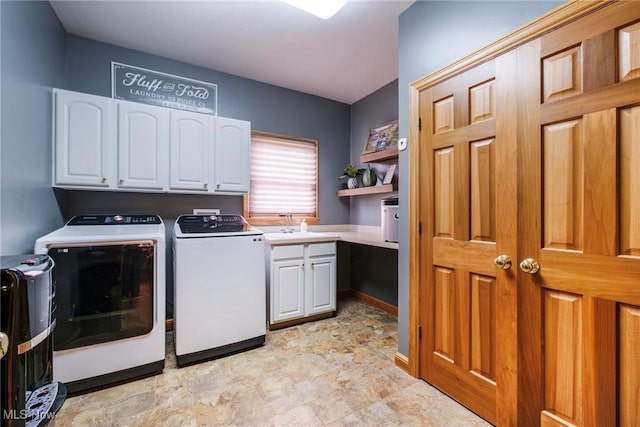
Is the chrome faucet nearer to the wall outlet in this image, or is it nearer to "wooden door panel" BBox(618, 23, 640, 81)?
the wall outlet

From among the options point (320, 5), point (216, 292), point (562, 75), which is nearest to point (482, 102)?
point (562, 75)

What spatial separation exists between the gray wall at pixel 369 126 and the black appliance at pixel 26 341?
9.49 ft

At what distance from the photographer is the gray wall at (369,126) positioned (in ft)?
10.4

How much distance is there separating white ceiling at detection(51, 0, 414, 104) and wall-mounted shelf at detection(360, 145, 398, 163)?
2.82ft

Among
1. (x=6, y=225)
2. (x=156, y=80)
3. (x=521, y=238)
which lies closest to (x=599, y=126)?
(x=521, y=238)

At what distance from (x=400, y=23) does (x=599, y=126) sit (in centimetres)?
150

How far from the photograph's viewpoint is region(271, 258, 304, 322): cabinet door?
2.62 metres

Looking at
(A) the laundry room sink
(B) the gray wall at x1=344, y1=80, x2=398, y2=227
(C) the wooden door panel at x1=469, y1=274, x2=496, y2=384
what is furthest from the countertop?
(C) the wooden door panel at x1=469, y1=274, x2=496, y2=384

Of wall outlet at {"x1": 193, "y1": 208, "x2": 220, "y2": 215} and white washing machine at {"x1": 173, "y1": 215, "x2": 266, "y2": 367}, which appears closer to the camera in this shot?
white washing machine at {"x1": 173, "y1": 215, "x2": 266, "y2": 367}

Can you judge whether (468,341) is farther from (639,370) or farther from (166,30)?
(166,30)

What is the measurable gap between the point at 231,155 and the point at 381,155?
61.9 inches

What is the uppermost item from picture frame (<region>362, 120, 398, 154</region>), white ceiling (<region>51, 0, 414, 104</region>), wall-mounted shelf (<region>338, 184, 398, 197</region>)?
white ceiling (<region>51, 0, 414, 104</region>)

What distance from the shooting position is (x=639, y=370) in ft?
3.37

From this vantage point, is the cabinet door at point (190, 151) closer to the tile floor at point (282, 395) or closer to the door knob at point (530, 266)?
the tile floor at point (282, 395)
